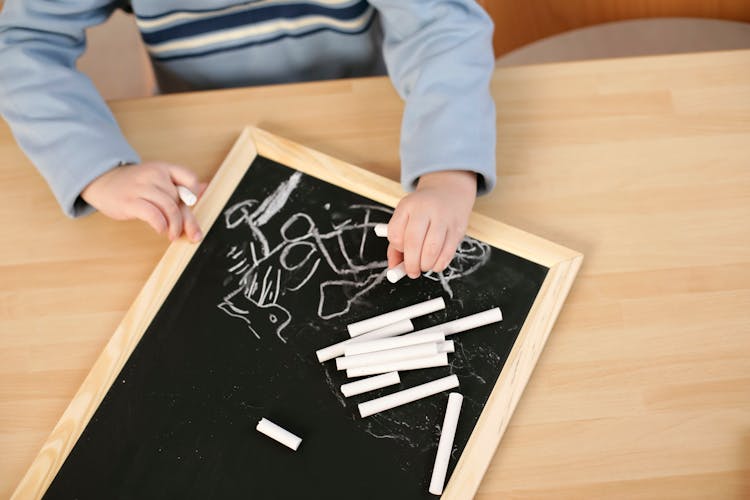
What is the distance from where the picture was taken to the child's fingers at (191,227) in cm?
66

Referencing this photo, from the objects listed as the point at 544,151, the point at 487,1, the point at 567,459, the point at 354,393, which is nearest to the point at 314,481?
the point at 354,393

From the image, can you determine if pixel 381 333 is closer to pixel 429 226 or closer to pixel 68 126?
pixel 429 226

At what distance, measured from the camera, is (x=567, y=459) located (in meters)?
0.57

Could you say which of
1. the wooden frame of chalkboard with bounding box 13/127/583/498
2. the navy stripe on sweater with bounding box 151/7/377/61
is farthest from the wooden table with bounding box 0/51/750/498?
the navy stripe on sweater with bounding box 151/7/377/61

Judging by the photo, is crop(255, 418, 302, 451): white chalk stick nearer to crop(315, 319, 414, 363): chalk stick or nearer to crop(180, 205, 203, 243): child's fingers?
crop(315, 319, 414, 363): chalk stick

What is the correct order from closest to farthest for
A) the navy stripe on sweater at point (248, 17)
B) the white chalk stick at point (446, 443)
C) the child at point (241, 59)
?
the white chalk stick at point (446, 443)
the child at point (241, 59)
the navy stripe on sweater at point (248, 17)

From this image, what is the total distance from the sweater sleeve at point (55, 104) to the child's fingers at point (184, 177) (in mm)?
45

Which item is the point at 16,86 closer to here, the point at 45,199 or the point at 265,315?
the point at 45,199

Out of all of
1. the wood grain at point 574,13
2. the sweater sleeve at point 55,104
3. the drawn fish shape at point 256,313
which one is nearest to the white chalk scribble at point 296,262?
the drawn fish shape at point 256,313

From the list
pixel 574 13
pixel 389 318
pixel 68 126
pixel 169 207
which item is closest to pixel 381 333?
pixel 389 318

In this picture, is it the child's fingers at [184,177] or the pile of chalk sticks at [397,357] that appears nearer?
the pile of chalk sticks at [397,357]

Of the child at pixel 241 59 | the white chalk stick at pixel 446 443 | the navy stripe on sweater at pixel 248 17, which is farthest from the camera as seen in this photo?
the navy stripe on sweater at pixel 248 17

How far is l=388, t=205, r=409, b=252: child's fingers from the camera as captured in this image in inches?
24.8

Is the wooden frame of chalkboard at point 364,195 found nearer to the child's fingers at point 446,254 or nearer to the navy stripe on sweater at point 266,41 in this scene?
the child's fingers at point 446,254
